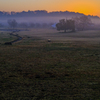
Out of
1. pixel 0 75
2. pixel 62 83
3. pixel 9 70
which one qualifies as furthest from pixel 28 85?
pixel 9 70

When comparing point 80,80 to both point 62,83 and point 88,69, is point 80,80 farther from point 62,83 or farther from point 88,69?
point 88,69

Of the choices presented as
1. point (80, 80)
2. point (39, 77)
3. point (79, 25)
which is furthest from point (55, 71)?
point (79, 25)

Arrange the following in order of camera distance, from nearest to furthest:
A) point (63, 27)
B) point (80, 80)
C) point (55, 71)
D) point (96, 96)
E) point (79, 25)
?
1. point (96, 96)
2. point (80, 80)
3. point (55, 71)
4. point (63, 27)
5. point (79, 25)

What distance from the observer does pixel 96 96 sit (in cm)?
917

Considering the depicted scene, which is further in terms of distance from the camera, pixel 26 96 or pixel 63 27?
pixel 63 27

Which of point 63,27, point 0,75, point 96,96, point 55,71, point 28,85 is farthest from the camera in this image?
point 63,27

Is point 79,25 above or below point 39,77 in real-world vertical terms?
above

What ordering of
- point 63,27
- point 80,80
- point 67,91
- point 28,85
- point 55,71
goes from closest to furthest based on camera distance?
point 67,91, point 28,85, point 80,80, point 55,71, point 63,27

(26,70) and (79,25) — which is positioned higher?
(79,25)

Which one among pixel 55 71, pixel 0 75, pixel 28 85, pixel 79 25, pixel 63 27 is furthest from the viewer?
pixel 79 25

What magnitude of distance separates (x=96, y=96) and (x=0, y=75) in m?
7.74

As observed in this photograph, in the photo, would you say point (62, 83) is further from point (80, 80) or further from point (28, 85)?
point (28, 85)

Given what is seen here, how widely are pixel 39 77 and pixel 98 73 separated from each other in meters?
5.06

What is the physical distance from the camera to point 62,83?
11.1 m
